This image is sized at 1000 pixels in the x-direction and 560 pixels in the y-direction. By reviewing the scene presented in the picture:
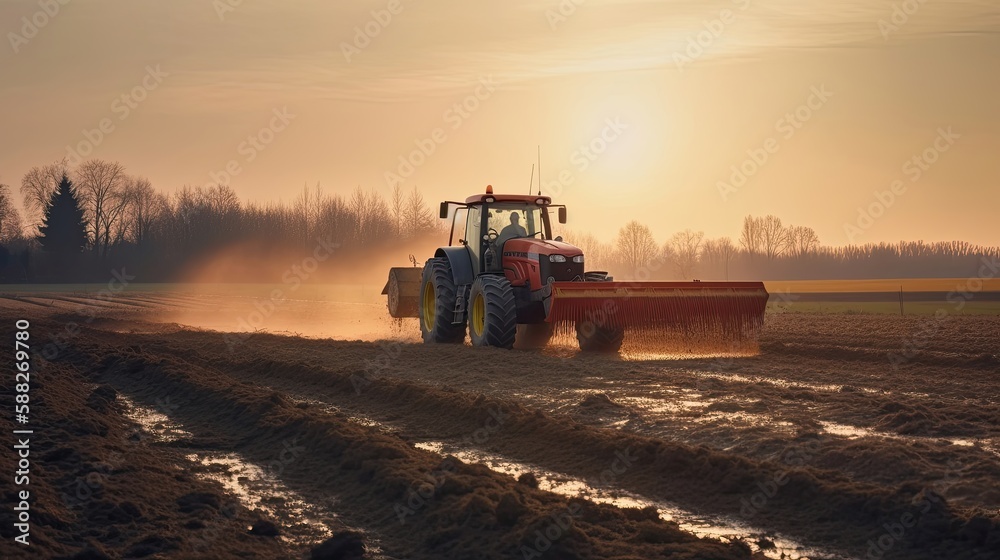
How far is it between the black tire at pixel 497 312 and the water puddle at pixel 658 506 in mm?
7114

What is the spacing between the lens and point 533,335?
685 inches

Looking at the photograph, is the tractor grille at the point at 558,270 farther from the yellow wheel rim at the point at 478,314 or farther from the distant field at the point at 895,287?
the distant field at the point at 895,287

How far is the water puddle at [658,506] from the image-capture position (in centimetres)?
589

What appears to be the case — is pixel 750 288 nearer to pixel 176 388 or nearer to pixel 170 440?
pixel 176 388

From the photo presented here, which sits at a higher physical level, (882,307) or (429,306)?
(429,306)

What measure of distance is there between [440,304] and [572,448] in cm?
944

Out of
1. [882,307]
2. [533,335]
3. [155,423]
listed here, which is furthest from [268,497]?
[882,307]

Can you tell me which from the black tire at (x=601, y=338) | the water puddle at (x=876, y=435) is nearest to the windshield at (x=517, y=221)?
the black tire at (x=601, y=338)

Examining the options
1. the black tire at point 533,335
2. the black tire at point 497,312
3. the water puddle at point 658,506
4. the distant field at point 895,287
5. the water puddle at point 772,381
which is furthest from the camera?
the distant field at point 895,287

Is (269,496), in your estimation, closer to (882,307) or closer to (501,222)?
(501,222)

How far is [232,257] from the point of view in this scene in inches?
3236

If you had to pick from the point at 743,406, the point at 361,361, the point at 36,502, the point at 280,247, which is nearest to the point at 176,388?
the point at 361,361

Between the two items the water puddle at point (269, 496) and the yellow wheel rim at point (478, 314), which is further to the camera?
the yellow wheel rim at point (478, 314)

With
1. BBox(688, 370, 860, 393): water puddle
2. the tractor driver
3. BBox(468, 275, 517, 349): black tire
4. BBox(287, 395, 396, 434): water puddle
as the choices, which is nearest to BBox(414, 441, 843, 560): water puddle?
BBox(287, 395, 396, 434): water puddle
